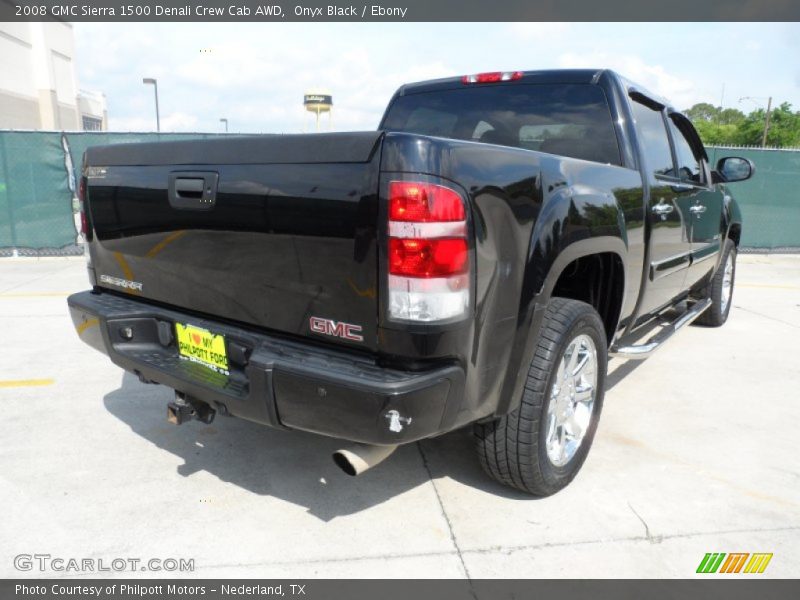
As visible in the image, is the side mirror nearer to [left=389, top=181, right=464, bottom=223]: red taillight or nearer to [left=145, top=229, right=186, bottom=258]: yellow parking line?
[left=389, top=181, right=464, bottom=223]: red taillight

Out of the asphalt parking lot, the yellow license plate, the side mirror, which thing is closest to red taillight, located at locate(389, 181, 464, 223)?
the yellow license plate

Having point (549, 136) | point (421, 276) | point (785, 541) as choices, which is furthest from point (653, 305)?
point (421, 276)

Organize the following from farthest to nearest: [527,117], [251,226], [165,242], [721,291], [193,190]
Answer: [721,291], [527,117], [165,242], [193,190], [251,226]

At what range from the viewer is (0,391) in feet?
13.3

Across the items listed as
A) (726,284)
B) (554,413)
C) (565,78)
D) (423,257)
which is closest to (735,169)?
(726,284)

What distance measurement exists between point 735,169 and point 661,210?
206cm

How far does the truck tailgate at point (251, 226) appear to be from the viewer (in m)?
2.02

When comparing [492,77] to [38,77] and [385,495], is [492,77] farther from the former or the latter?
[38,77]

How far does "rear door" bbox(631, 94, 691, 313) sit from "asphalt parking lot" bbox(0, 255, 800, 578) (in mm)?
797

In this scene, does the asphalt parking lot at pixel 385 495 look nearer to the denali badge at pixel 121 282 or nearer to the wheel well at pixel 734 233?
the denali badge at pixel 121 282

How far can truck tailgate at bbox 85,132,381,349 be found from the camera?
202 cm

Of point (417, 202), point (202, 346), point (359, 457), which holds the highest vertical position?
point (417, 202)

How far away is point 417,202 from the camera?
190 cm
